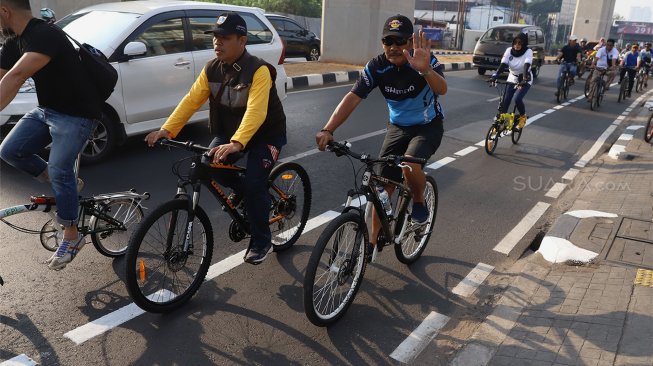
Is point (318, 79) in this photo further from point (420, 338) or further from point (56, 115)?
point (420, 338)

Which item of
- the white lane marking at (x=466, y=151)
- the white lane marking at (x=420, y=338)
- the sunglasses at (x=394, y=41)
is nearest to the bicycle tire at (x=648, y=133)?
the white lane marking at (x=466, y=151)

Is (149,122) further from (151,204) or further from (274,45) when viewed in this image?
(274,45)

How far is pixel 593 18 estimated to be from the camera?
43.8 m

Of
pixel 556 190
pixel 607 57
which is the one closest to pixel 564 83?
pixel 607 57

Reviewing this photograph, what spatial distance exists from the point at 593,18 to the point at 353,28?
3155 centimetres

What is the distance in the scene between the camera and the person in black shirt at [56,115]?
3.27 metres

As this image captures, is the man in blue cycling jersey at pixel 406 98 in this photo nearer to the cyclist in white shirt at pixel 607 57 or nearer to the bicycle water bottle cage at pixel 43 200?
the bicycle water bottle cage at pixel 43 200

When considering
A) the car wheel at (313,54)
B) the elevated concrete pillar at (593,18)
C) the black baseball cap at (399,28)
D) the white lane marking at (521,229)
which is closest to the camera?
the black baseball cap at (399,28)

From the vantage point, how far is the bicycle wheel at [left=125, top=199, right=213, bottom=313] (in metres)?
3.18

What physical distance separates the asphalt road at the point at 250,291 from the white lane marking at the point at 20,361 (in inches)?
1.5

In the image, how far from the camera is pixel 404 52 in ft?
11.3

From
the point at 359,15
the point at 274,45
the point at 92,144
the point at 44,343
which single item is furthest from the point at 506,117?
the point at 359,15

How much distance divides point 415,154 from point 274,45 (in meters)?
5.43

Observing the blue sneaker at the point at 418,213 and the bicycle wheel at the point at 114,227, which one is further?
the blue sneaker at the point at 418,213
